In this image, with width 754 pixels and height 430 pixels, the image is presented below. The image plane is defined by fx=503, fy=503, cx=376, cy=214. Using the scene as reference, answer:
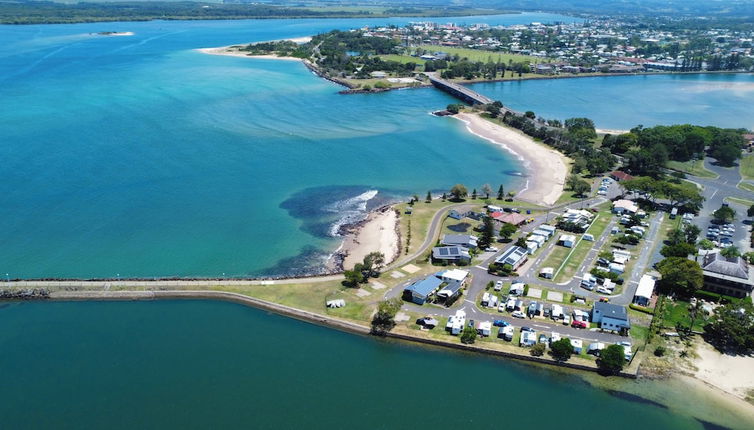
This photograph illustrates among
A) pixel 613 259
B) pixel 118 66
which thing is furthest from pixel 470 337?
pixel 118 66

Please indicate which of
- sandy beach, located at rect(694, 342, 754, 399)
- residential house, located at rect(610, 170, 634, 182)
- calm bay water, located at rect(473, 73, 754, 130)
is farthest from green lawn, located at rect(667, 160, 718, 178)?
sandy beach, located at rect(694, 342, 754, 399)

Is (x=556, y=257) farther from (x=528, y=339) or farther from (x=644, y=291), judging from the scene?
(x=528, y=339)

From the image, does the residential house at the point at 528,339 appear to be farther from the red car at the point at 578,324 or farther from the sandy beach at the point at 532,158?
the sandy beach at the point at 532,158

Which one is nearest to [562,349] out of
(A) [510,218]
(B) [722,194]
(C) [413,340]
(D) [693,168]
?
(C) [413,340]

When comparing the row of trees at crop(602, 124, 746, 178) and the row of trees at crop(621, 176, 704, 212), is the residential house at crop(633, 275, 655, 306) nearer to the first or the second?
the row of trees at crop(621, 176, 704, 212)

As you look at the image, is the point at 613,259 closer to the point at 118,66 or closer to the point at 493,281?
the point at 493,281

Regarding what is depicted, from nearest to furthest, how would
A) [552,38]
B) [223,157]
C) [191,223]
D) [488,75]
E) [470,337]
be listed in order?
[470,337], [191,223], [223,157], [488,75], [552,38]
